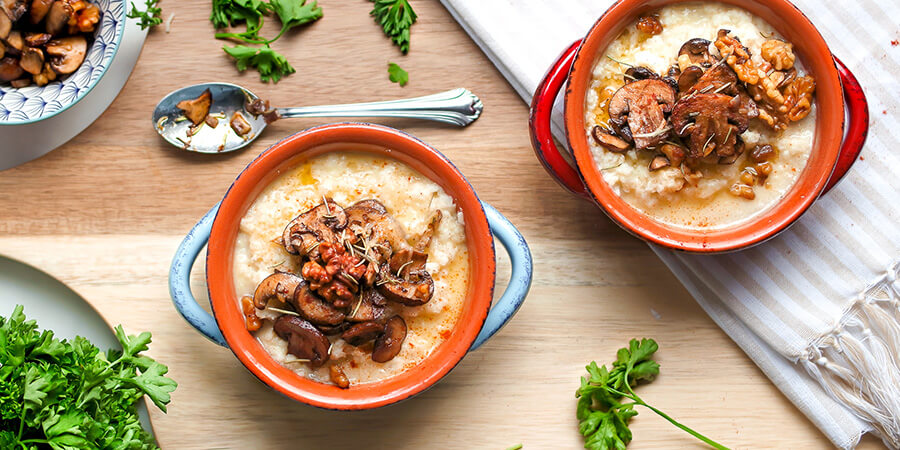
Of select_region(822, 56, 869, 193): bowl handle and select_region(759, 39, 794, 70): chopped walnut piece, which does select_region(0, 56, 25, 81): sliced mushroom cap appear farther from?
select_region(822, 56, 869, 193): bowl handle

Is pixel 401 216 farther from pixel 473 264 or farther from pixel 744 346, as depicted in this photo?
pixel 744 346

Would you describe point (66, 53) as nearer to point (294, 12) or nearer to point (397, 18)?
point (294, 12)

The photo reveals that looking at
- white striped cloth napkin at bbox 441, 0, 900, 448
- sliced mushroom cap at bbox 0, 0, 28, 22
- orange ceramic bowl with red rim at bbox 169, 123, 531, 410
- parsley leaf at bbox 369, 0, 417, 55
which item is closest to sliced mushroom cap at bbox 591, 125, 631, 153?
white striped cloth napkin at bbox 441, 0, 900, 448

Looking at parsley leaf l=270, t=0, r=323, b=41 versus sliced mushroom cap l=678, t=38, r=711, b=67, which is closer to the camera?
sliced mushroom cap l=678, t=38, r=711, b=67

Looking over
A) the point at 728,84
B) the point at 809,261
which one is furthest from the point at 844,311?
the point at 728,84

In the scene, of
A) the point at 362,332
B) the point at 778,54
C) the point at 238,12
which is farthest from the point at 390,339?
the point at 778,54

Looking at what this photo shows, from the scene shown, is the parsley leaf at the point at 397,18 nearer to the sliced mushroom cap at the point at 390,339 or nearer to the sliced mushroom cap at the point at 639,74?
the sliced mushroom cap at the point at 639,74
